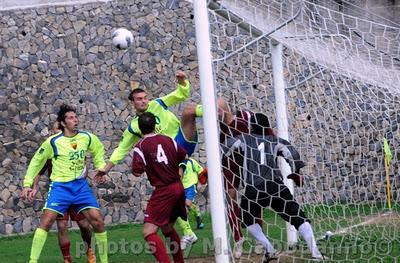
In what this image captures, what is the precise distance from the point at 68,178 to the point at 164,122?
1.21 meters

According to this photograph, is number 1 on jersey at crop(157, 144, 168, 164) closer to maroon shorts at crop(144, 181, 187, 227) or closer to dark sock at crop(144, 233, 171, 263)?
maroon shorts at crop(144, 181, 187, 227)

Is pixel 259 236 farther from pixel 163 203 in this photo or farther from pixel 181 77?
pixel 181 77

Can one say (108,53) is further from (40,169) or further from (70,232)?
(40,169)

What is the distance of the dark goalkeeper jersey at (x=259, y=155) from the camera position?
8.67m

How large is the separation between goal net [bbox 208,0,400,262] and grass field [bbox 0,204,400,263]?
0.6 inches

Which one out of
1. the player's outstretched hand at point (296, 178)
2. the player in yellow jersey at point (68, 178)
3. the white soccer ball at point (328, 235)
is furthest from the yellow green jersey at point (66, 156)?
the white soccer ball at point (328, 235)

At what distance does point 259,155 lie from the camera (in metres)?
8.71

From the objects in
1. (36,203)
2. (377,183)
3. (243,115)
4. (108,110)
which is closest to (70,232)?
(36,203)

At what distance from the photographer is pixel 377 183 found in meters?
13.6

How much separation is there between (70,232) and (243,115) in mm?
6750

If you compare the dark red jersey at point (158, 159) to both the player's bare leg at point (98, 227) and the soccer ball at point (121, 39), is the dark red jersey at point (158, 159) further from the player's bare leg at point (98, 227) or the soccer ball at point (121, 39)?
the soccer ball at point (121, 39)

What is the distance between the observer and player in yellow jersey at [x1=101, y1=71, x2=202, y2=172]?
9.41 metres

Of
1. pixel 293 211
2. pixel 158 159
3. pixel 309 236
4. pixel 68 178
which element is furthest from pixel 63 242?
pixel 309 236

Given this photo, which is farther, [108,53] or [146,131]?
[108,53]
